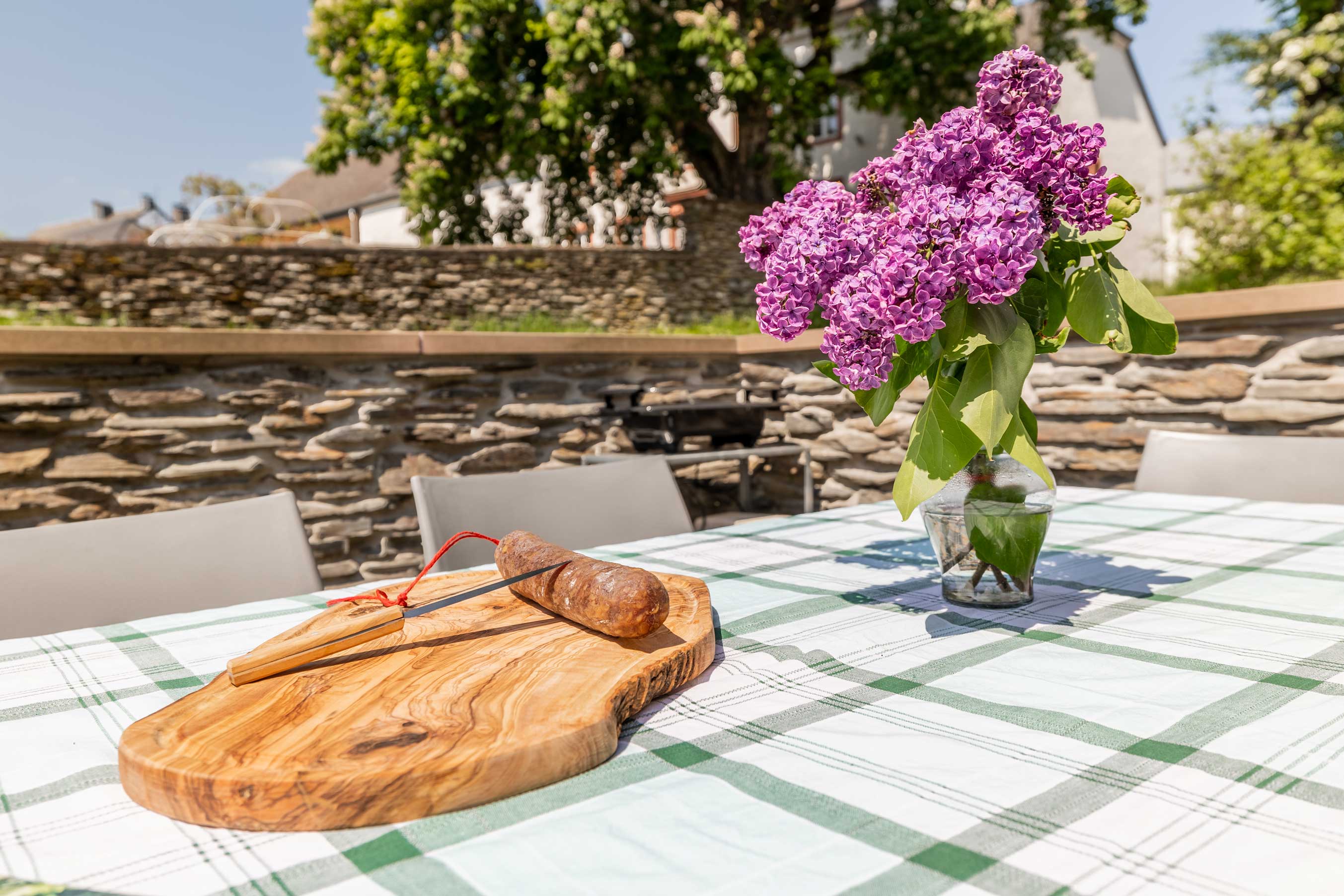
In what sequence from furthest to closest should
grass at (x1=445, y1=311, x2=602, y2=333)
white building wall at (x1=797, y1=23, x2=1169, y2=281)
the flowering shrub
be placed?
white building wall at (x1=797, y1=23, x2=1169, y2=281) → grass at (x1=445, y1=311, x2=602, y2=333) → the flowering shrub

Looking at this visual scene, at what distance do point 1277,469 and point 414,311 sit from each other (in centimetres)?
702

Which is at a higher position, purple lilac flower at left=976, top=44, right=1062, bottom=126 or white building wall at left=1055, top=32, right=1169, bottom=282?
white building wall at left=1055, top=32, right=1169, bottom=282

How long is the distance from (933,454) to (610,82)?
339 inches

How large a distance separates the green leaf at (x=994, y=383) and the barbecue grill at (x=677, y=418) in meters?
2.63

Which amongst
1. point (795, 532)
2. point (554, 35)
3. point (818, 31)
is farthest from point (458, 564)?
point (818, 31)

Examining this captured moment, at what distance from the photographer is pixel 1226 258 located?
249 inches

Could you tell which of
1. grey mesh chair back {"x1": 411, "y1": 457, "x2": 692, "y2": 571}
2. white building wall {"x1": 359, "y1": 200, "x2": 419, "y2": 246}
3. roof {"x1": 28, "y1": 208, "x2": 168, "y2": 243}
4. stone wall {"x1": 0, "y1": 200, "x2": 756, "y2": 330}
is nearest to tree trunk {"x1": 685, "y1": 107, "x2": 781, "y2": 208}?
stone wall {"x1": 0, "y1": 200, "x2": 756, "y2": 330}

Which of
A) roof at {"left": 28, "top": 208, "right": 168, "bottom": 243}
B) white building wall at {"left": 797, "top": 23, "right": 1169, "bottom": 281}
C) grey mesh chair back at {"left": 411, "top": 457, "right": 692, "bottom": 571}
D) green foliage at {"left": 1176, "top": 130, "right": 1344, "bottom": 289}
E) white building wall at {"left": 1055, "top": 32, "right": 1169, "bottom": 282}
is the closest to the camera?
grey mesh chair back at {"left": 411, "top": 457, "right": 692, "bottom": 571}

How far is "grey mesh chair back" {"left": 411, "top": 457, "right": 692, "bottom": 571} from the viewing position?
1.47 meters

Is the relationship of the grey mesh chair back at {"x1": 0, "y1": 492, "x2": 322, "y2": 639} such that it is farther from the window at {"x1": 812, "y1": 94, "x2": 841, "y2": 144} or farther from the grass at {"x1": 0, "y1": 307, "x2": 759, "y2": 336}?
the window at {"x1": 812, "y1": 94, "x2": 841, "y2": 144}

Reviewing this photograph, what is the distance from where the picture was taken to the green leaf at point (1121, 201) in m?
0.85

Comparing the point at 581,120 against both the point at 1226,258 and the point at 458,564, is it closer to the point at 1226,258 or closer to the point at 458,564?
the point at 1226,258

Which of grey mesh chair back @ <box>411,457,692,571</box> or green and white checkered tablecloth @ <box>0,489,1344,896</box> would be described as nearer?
green and white checkered tablecloth @ <box>0,489,1344,896</box>

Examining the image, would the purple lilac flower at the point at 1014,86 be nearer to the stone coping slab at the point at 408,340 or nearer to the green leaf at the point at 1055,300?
the green leaf at the point at 1055,300
